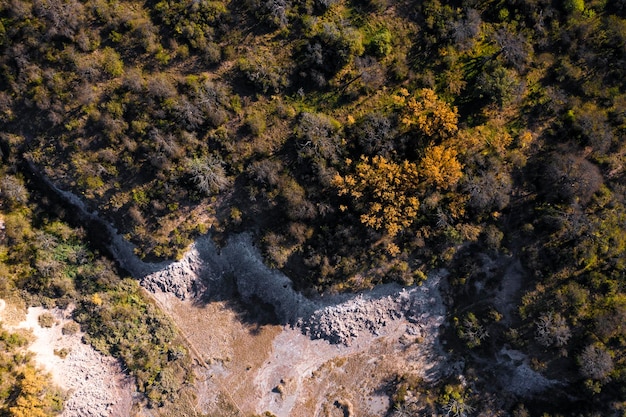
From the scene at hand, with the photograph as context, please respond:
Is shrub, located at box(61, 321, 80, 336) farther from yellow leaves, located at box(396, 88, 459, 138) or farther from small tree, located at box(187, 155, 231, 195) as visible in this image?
yellow leaves, located at box(396, 88, 459, 138)

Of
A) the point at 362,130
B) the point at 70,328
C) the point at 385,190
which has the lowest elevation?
the point at 70,328

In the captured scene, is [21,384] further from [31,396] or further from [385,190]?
[385,190]

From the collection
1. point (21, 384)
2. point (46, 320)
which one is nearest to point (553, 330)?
point (46, 320)

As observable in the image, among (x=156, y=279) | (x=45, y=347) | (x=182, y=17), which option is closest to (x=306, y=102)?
(x=182, y=17)

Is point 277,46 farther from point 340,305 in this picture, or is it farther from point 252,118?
point 340,305

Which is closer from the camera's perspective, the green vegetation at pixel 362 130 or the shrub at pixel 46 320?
the green vegetation at pixel 362 130

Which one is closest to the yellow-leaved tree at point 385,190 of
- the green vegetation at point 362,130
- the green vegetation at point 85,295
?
the green vegetation at point 362,130

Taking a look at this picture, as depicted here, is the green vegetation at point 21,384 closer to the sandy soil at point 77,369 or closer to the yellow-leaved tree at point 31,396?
the yellow-leaved tree at point 31,396
